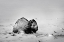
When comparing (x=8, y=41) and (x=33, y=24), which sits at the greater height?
(x=33, y=24)

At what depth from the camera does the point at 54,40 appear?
6273 millimetres

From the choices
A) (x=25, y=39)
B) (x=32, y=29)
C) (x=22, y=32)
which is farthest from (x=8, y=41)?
(x=32, y=29)

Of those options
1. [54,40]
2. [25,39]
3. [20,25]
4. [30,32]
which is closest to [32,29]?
[30,32]

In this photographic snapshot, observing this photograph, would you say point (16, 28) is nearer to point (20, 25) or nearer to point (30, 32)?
point (20, 25)

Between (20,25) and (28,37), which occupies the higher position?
(20,25)

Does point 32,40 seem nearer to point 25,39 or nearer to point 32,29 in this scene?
point 25,39

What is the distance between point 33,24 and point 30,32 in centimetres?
57

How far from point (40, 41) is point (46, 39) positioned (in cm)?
44

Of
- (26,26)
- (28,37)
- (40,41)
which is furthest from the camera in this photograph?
(26,26)

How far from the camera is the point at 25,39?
6488mm

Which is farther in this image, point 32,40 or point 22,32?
point 22,32

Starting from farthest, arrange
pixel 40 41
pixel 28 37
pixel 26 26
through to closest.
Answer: pixel 26 26, pixel 28 37, pixel 40 41

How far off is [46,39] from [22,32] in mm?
1719

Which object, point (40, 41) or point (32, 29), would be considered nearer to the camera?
point (40, 41)
